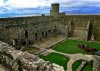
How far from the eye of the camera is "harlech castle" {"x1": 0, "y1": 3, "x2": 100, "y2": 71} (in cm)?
1736

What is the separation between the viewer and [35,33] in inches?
866

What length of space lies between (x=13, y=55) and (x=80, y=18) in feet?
71.5

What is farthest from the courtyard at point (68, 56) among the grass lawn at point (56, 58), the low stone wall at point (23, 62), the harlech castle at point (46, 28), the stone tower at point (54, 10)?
the stone tower at point (54, 10)

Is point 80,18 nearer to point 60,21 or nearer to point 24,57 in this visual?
point 60,21

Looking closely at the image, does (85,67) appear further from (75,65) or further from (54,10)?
(54,10)

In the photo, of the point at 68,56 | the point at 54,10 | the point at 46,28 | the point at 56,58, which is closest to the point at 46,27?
the point at 46,28

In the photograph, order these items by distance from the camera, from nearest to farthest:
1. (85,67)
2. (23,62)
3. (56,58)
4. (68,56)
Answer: (23,62), (85,67), (56,58), (68,56)

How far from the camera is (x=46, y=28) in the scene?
81.6 ft

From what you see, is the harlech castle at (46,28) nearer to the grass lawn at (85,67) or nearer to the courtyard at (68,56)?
the courtyard at (68,56)

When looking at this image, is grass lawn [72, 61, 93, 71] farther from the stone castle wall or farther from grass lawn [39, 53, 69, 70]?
the stone castle wall

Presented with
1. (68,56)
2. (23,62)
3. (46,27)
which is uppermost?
(23,62)

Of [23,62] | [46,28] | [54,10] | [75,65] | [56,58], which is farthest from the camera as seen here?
[54,10]

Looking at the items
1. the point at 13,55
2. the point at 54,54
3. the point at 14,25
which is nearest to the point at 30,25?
the point at 14,25

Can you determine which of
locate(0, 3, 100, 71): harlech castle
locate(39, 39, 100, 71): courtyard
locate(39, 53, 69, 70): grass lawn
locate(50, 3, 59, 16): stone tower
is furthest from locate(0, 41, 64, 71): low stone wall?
locate(50, 3, 59, 16): stone tower
